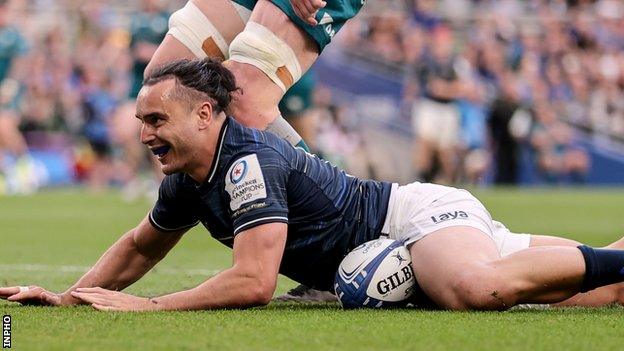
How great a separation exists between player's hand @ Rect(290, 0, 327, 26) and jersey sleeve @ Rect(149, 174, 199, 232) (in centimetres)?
114

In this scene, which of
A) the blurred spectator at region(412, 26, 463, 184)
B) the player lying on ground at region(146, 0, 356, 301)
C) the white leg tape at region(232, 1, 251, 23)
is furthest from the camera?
the blurred spectator at region(412, 26, 463, 184)

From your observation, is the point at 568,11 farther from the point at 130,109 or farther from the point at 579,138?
the point at 130,109

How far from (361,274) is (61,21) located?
798 inches

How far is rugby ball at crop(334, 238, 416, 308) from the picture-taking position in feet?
17.4

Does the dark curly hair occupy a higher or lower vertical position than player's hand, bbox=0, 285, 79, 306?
higher

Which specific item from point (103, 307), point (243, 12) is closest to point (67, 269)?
point (243, 12)

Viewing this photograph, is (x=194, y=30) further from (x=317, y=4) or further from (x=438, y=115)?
(x=438, y=115)

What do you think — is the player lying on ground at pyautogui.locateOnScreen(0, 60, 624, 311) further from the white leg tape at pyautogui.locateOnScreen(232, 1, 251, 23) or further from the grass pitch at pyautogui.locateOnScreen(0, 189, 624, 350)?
the white leg tape at pyautogui.locateOnScreen(232, 1, 251, 23)

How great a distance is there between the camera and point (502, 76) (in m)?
23.0

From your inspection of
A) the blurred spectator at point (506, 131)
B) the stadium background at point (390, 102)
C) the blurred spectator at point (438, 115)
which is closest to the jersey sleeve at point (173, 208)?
the blurred spectator at point (438, 115)

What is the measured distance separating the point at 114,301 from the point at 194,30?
188 centimetres

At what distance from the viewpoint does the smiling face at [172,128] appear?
5.13 metres

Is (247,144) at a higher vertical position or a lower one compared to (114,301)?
higher

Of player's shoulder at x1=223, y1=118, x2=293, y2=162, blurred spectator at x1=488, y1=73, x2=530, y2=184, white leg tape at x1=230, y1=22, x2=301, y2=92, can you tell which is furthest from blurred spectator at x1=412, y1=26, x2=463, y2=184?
player's shoulder at x1=223, y1=118, x2=293, y2=162
